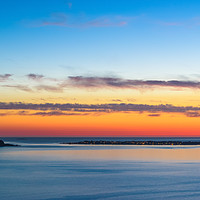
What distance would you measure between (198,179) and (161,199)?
10289 millimetres

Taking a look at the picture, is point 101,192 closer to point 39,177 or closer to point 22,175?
point 39,177

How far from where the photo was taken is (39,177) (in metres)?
32.4

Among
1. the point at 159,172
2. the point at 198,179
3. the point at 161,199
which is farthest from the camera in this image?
the point at 159,172

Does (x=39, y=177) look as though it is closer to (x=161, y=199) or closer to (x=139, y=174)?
(x=139, y=174)

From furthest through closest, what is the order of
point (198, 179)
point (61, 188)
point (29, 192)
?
1. point (198, 179)
2. point (61, 188)
3. point (29, 192)

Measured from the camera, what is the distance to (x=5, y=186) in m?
27.1

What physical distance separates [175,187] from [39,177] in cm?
1243

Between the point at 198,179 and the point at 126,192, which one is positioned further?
the point at 198,179

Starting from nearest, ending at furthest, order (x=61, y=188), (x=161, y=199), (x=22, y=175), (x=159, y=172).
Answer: (x=161, y=199), (x=61, y=188), (x=22, y=175), (x=159, y=172)

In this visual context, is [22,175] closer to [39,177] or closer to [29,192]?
[39,177]

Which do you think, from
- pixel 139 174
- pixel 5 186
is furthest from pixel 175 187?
pixel 5 186

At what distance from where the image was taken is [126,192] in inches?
976

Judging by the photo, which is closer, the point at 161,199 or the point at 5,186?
the point at 161,199

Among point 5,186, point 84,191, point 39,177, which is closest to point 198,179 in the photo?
point 84,191
